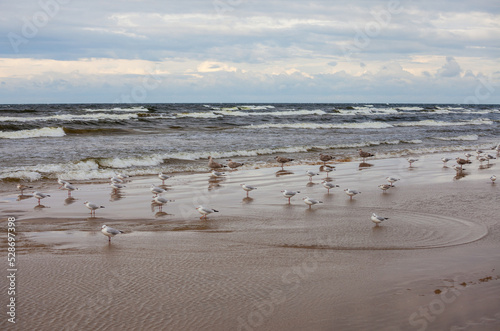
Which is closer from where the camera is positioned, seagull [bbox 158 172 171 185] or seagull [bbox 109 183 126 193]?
seagull [bbox 109 183 126 193]

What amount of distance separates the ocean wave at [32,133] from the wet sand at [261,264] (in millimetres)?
18228

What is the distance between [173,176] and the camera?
16500 millimetres

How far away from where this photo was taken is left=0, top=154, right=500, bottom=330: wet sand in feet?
17.3

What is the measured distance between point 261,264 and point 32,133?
27.0 m

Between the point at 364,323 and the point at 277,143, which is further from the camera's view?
the point at 277,143

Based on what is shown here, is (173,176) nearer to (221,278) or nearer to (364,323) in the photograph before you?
(221,278)

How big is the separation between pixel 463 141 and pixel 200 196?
25.3 metres

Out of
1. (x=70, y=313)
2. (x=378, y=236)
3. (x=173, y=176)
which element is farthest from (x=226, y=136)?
(x=70, y=313)

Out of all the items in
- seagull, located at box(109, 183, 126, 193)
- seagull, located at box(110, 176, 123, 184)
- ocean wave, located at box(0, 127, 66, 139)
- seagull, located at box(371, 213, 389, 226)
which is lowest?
seagull, located at box(109, 183, 126, 193)

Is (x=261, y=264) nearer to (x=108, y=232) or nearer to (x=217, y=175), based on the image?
(x=108, y=232)

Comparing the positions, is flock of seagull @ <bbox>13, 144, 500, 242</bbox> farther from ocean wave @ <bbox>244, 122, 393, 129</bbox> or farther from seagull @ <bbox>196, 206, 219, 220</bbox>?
ocean wave @ <bbox>244, 122, 393, 129</bbox>

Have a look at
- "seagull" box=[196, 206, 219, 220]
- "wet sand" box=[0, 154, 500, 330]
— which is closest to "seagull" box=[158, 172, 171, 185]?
"wet sand" box=[0, 154, 500, 330]

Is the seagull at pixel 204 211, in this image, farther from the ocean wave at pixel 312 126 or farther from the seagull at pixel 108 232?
the ocean wave at pixel 312 126

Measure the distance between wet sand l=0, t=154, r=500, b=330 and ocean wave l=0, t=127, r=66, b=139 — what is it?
18.2 metres
